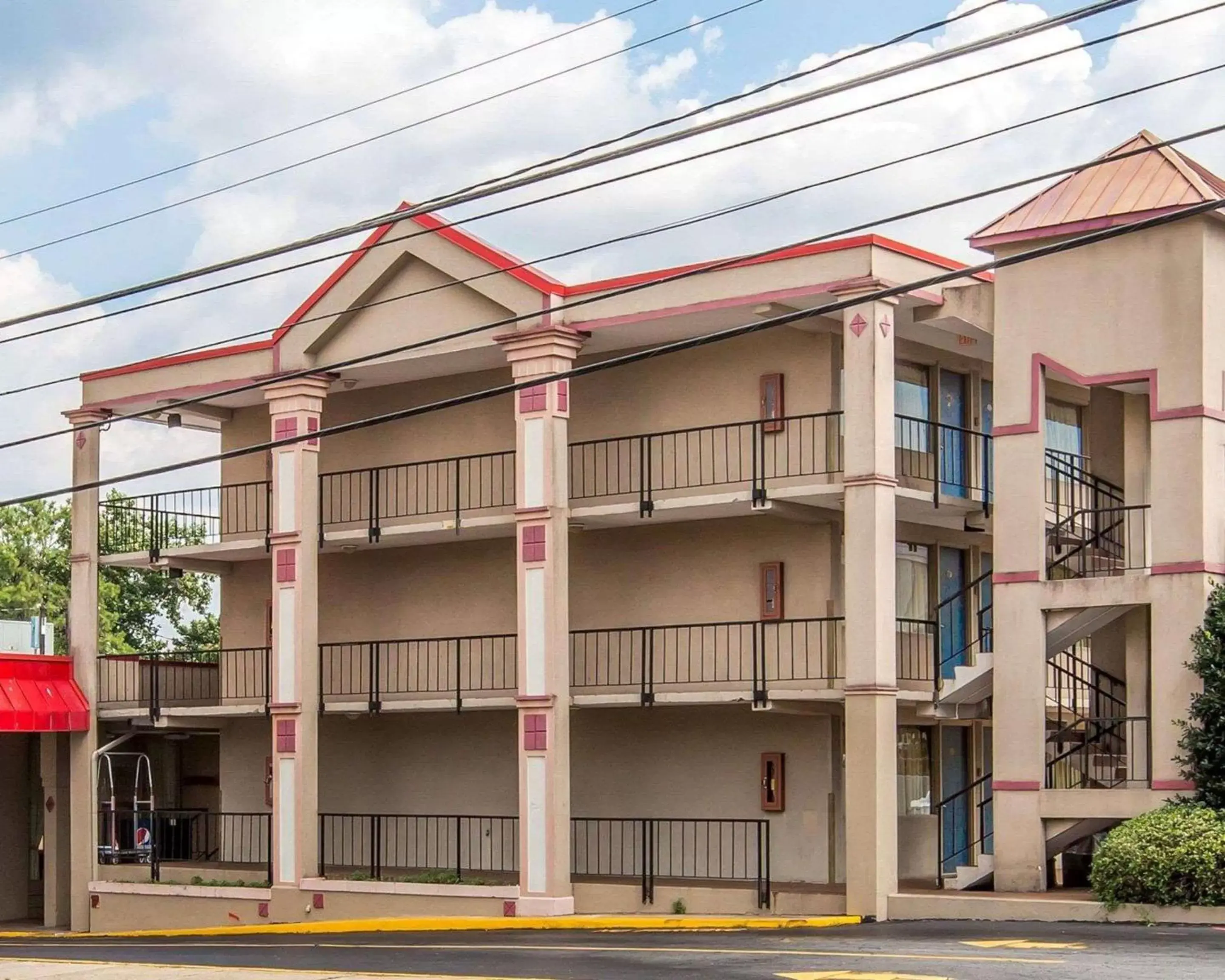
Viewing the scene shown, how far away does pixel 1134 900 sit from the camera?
22484 millimetres

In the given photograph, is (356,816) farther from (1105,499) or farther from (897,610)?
(1105,499)

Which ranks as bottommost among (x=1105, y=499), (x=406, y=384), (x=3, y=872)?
(x=3, y=872)

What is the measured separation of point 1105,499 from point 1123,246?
5.94 m

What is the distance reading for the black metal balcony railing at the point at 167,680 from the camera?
113 feet

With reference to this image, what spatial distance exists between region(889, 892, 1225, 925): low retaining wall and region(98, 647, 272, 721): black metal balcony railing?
13504mm

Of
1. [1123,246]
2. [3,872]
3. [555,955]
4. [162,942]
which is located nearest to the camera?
[555,955]

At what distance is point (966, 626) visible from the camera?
99.5 ft

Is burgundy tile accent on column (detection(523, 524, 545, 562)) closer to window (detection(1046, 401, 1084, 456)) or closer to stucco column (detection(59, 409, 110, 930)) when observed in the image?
window (detection(1046, 401, 1084, 456))

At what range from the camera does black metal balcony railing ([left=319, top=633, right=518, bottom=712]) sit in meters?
31.5

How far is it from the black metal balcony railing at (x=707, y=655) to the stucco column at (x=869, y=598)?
1682 mm

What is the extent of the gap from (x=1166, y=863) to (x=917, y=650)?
7.10 m

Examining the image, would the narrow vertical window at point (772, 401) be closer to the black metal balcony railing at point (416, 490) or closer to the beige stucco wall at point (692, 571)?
the beige stucco wall at point (692, 571)

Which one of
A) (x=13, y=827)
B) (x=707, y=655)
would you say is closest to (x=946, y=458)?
(x=707, y=655)

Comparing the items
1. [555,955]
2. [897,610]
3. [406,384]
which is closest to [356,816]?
[406,384]
